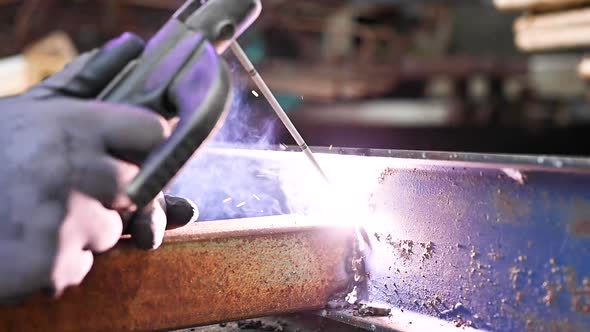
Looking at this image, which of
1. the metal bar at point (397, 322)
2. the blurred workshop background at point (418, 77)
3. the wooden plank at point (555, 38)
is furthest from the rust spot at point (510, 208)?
the blurred workshop background at point (418, 77)

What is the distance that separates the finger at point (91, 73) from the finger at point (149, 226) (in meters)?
0.24

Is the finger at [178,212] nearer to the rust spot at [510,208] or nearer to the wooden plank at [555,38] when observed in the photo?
the rust spot at [510,208]

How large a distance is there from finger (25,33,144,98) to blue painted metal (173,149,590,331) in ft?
2.12

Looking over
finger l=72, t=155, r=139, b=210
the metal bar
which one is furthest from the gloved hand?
the metal bar

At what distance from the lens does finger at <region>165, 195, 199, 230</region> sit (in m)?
1.34

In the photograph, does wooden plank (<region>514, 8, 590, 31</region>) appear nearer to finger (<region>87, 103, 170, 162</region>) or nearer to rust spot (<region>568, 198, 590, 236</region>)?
rust spot (<region>568, 198, 590, 236</region>)

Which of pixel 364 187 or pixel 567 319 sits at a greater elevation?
pixel 567 319

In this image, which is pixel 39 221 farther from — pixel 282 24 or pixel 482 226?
pixel 282 24

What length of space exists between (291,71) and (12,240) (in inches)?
224

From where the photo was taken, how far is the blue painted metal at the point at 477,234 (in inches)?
46.2

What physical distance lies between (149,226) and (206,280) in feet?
0.78

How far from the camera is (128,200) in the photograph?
1003mm

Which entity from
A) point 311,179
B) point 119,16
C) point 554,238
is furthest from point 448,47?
point 554,238

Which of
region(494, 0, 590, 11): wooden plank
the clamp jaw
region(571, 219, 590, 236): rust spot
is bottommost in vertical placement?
region(494, 0, 590, 11): wooden plank
